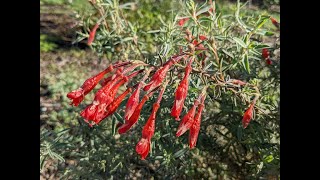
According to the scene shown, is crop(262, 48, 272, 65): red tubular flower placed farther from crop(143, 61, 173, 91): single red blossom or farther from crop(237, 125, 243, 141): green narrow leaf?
crop(143, 61, 173, 91): single red blossom

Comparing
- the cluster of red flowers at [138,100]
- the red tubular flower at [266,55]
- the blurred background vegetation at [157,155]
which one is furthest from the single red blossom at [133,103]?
the red tubular flower at [266,55]

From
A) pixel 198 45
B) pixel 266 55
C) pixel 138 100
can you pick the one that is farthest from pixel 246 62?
pixel 138 100

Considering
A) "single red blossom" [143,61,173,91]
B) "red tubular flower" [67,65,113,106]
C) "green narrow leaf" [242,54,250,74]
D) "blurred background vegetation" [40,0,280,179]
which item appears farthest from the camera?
"blurred background vegetation" [40,0,280,179]

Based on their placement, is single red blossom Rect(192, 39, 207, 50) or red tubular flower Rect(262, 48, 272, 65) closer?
single red blossom Rect(192, 39, 207, 50)

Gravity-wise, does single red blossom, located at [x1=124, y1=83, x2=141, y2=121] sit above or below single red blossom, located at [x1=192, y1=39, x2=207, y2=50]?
below

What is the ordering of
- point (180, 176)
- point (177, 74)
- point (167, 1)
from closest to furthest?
1. point (177, 74)
2. point (180, 176)
3. point (167, 1)

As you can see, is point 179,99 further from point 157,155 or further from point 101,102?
point 157,155

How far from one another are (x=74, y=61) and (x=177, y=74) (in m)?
2.76

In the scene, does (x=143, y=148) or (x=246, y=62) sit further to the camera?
(x=246, y=62)

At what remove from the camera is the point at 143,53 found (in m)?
3.08

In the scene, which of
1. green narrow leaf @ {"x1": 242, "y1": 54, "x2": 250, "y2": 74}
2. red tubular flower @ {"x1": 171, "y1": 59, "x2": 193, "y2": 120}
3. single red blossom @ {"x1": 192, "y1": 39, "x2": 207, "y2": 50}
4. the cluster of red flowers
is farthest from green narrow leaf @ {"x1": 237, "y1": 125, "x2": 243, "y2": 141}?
red tubular flower @ {"x1": 171, "y1": 59, "x2": 193, "y2": 120}
